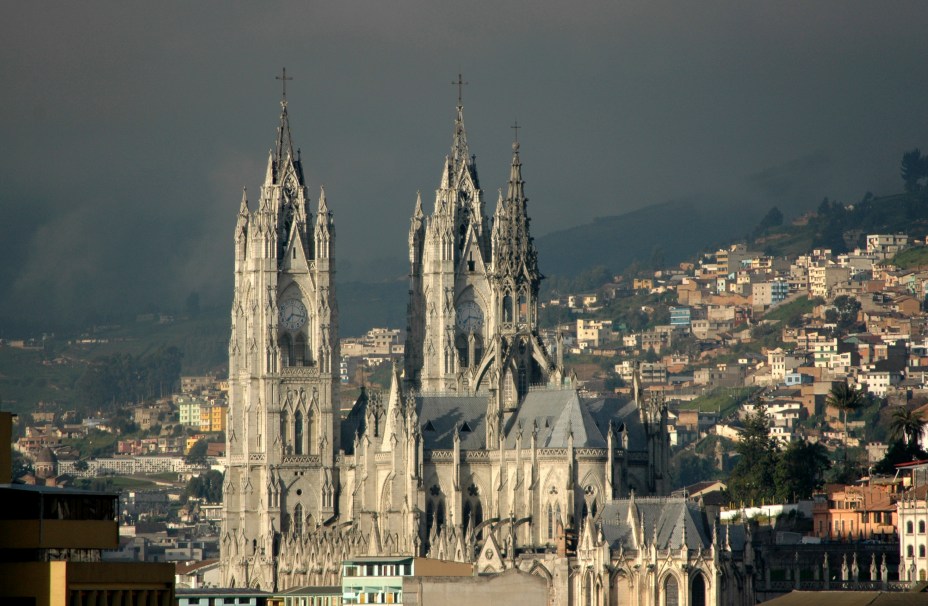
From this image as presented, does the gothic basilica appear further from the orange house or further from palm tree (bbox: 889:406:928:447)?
palm tree (bbox: 889:406:928:447)

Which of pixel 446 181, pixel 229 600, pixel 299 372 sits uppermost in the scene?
pixel 446 181

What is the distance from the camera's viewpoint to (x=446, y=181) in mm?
158750

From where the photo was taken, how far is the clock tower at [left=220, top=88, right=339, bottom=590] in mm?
152750

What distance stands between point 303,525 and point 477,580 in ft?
127

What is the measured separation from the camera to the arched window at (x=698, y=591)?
126125mm

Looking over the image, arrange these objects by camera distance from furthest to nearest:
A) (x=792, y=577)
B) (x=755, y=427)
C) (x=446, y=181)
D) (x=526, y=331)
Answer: (x=755, y=427)
(x=446, y=181)
(x=526, y=331)
(x=792, y=577)

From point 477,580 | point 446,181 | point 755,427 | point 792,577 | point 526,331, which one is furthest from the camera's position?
point 755,427

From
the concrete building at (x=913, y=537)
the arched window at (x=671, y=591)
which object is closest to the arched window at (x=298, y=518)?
the arched window at (x=671, y=591)

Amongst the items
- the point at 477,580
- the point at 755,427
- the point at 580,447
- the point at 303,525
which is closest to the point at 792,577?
the point at 580,447

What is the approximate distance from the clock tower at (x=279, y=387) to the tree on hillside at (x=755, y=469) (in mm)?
32228

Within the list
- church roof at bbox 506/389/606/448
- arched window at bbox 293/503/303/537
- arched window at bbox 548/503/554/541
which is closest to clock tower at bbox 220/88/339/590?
arched window at bbox 293/503/303/537

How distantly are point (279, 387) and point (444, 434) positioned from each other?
13.3m

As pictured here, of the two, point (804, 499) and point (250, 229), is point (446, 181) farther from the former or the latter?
point (804, 499)

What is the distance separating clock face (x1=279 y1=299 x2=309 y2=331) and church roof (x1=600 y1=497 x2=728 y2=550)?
30.3m
